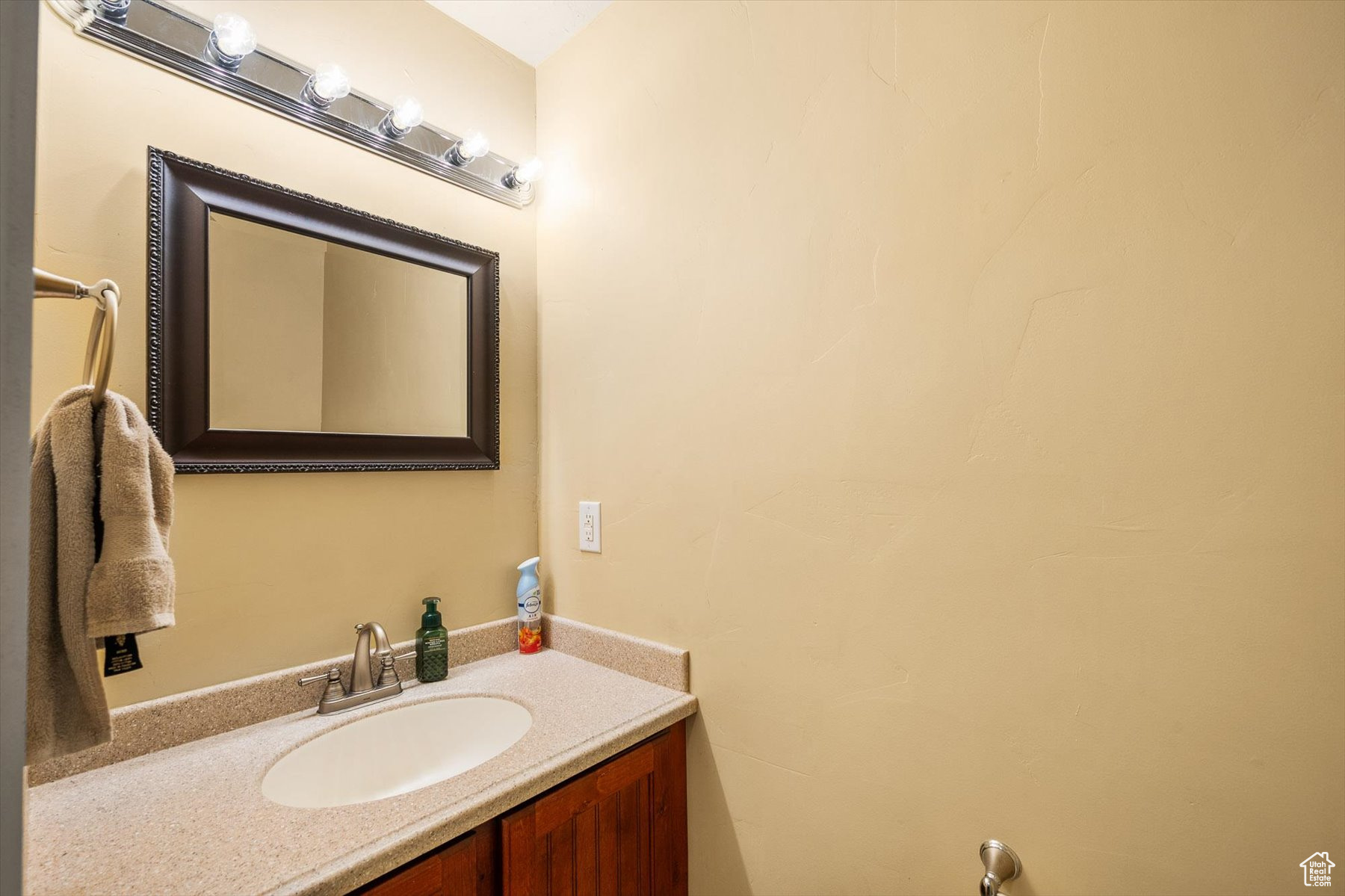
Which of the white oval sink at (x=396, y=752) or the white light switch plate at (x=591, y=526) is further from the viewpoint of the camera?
the white light switch plate at (x=591, y=526)

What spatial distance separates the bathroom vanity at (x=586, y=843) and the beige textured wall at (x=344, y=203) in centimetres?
55

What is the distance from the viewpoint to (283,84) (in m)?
1.13

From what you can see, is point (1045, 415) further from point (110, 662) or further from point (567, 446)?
point (110, 662)

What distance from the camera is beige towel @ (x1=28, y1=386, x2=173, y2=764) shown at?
0.58 meters

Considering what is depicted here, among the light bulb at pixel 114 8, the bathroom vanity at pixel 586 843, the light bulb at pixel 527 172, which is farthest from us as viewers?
the light bulb at pixel 527 172

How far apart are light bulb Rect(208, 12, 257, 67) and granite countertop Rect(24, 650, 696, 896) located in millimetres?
1189

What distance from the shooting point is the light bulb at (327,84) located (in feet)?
3.69

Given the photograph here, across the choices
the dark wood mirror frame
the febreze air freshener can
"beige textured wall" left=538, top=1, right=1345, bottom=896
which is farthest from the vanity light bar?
the febreze air freshener can

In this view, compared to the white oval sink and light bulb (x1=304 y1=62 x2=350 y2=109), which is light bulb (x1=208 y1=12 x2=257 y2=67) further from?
the white oval sink

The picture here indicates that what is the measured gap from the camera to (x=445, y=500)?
1.38 metres

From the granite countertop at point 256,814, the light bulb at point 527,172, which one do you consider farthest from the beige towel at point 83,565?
the light bulb at point 527,172

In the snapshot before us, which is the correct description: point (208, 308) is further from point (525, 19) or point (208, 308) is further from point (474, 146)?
point (525, 19)

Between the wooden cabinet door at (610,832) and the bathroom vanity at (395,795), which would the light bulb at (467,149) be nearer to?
the bathroom vanity at (395,795)

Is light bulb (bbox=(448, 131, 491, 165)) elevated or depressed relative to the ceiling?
depressed
